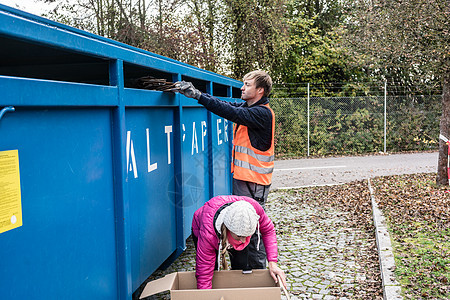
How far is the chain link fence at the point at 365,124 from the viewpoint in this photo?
16016 mm

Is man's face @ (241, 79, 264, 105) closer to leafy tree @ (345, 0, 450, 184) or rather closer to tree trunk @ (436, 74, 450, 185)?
leafy tree @ (345, 0, 450, 184)

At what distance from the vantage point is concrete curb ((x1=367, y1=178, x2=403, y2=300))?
3.88m

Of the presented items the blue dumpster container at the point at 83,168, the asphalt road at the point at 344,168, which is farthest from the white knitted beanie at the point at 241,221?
the asphalt road at the point at 344,168

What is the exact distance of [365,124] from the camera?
1627 cm

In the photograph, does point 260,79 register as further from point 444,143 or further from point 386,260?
point 444,143

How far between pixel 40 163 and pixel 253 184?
7.34 feet

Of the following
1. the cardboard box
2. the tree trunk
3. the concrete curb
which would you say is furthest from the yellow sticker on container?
the tree trunk

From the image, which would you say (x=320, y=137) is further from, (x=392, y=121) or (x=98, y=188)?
(x=98, y=188)

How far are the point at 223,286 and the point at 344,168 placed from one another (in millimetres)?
10438

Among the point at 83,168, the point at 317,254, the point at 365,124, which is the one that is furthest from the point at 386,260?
the point at 365,124

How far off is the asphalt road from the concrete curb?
389 centimetres

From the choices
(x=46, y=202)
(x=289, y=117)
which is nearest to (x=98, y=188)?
(x=46, y=202)

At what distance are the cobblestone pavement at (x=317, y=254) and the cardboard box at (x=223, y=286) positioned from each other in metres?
1.34

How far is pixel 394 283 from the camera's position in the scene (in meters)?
4.05
